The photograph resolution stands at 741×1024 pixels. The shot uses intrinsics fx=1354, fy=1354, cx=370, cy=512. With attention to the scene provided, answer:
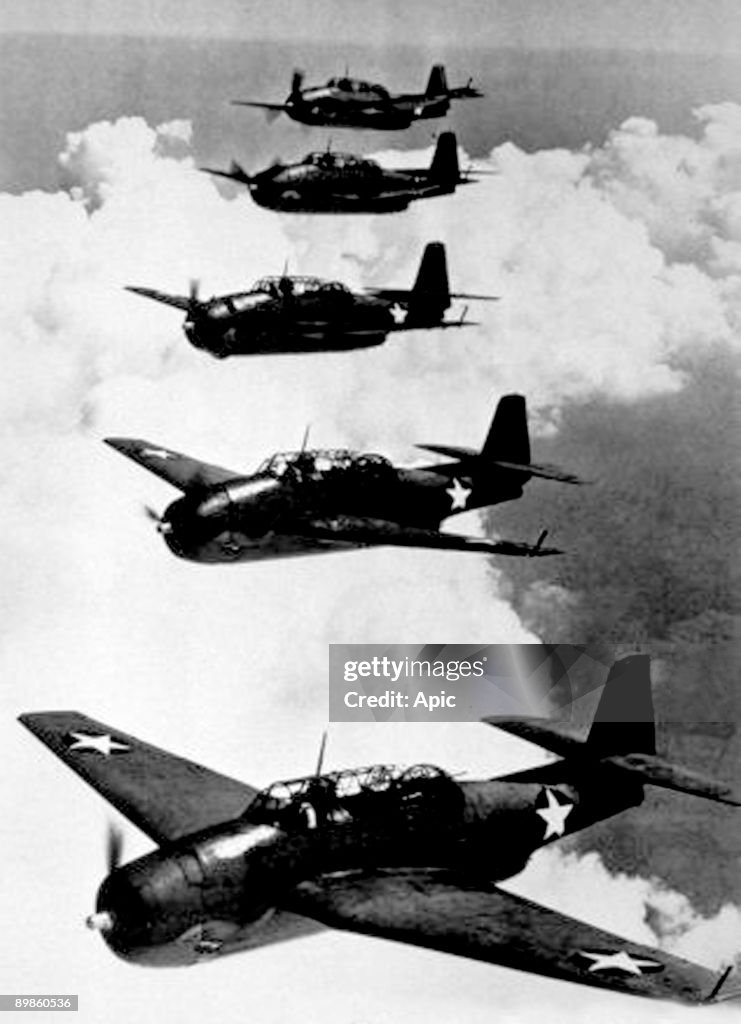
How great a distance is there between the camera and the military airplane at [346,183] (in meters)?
14.6

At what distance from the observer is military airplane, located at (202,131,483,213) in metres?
14.6

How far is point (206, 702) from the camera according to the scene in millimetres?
12055

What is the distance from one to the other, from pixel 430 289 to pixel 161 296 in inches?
110

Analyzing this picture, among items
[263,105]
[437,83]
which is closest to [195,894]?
[263,105]

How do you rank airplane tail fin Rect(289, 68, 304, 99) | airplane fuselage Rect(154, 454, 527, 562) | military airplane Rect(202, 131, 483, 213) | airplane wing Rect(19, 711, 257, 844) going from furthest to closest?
1. military airplane Rect(202, 131, 483, 213)
2. airplane tail fin Rect(289, 68, 304, 99)
3. airplane fuselage Rect(154, 454, 527, 562)
4. airplane wing Rect(19, 711, 257, 844)

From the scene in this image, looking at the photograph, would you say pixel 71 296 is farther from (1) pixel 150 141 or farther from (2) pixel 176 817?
(2) pixel 176 817

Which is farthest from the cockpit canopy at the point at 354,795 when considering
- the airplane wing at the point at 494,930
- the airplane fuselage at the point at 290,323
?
the airplane fuselage at the point at 290,323

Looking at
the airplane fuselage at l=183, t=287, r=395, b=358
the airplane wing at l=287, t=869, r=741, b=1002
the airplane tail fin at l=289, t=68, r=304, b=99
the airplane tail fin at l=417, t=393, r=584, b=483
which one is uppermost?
the airplane tail fin at l=289, t=68, r=304, b=99

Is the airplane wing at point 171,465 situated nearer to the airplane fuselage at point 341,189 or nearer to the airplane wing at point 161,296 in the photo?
the airplane wing at point 161,296

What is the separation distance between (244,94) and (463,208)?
99.0 inches

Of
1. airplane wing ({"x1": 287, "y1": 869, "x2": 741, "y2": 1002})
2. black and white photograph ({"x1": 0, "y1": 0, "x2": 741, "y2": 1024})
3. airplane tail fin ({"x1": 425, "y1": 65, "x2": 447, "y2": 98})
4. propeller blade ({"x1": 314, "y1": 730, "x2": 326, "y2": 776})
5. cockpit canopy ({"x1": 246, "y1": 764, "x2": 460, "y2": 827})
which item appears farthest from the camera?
airplane tail fin ({"x1": 425, "y1": 65, "x2": 447, "y2": 98})

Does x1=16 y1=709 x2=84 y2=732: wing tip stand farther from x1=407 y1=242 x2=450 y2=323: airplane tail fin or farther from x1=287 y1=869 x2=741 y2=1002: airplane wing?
x1=407 y1=242 x2=450 y2=323: airplane tail fin

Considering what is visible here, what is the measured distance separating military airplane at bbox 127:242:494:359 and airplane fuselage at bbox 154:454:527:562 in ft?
5.01

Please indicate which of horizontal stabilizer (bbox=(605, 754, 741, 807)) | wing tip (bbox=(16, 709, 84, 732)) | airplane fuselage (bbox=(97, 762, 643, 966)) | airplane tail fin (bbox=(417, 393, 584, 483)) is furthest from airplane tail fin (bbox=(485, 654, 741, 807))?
wing tip (bbox=(16, 709, 84, 732))
